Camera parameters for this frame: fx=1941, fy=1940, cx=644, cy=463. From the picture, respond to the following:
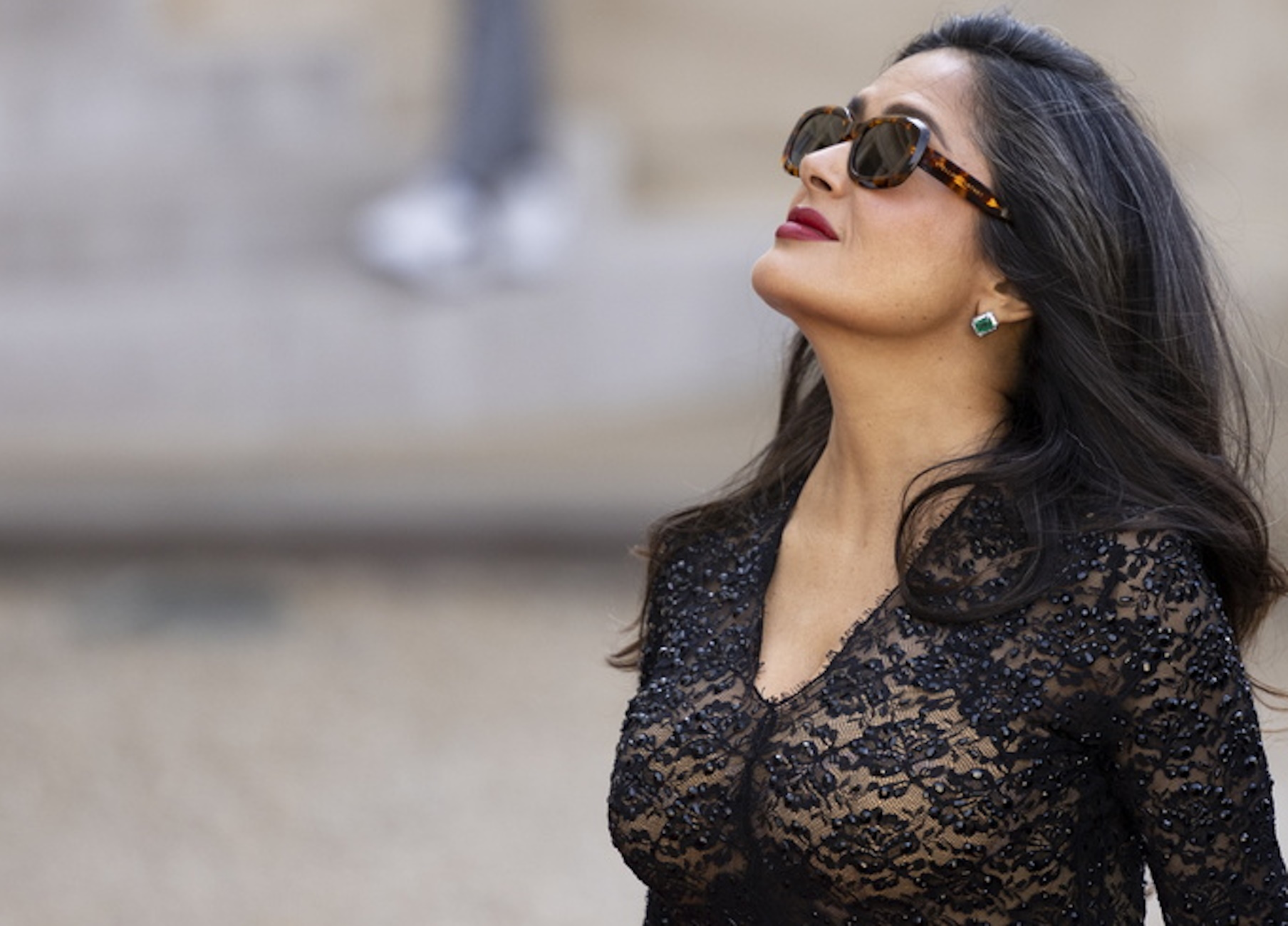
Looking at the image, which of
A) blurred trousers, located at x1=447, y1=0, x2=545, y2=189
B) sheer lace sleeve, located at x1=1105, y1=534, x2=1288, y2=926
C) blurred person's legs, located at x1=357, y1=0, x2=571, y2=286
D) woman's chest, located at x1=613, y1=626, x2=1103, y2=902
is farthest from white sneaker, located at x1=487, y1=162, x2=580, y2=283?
sheer lace sleeve, located at x1=1105, y1=534, x2=1288, y2=926

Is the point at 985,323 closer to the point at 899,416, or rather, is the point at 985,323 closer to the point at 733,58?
the point at 899,416

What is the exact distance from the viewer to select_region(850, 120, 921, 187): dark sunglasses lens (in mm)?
2084

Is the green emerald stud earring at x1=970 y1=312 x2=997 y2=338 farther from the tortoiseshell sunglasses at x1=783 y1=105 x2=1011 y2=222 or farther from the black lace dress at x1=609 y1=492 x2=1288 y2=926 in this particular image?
the black lace dress at x1=609 y1=492 x2=1288 y2=926

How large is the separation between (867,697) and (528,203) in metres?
7.97

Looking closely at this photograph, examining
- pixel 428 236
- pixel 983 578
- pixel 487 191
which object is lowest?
pixel 428 236

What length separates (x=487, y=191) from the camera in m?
9.80

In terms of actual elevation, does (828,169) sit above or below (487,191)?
above

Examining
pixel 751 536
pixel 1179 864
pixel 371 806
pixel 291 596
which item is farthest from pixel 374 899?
pixel 1179 864

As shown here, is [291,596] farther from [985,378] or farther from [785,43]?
[785,43]

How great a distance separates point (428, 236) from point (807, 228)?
7523 mm

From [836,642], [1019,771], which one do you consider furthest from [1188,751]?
[836,642]

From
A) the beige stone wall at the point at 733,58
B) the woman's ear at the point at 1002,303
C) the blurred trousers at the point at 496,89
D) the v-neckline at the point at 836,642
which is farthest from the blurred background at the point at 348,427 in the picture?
the v-neckline at the point at 836,642

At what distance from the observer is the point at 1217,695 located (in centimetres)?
195

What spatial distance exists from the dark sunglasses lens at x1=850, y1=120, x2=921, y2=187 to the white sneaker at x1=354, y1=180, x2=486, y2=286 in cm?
738
